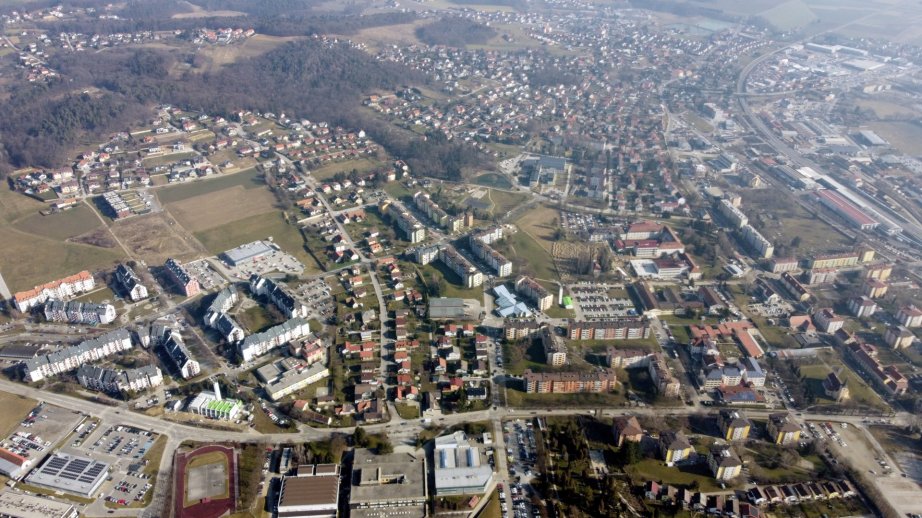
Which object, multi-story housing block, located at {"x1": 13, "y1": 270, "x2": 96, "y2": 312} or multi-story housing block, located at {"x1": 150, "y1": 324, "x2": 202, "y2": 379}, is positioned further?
multi-story housing block, located at {"x1": 13, "y1": 270, "x2": 96, "y2": 312}

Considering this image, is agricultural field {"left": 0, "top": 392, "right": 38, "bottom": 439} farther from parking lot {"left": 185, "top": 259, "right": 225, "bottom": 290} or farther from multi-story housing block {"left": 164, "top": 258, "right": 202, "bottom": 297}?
parking lot {"left": 185, "top": 259, "right": 225, "bottom": 290}

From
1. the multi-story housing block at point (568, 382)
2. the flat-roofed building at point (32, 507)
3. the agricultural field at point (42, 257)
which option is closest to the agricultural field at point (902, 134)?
the multi-story housing block at point (568, 382)

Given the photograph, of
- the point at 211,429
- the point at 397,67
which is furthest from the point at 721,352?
the point at 397,67

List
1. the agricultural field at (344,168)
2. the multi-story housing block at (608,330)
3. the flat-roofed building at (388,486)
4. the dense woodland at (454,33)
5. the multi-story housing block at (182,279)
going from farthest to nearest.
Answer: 1. the dense woodland at (454,33)
2. the agricultural field at (344,168)
3. the multi-story housing block at (182,279)
4. the multi-story housing block at (608,330)
5. the flat-roofed building at (388,486)

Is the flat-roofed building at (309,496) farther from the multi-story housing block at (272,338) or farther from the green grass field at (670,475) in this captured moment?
the green grass field at (670,475)

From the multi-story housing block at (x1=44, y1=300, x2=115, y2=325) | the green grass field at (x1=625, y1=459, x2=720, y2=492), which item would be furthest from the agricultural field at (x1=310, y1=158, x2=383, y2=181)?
the green grass field at (x1=625, y1=459, x2=720, y2=492)

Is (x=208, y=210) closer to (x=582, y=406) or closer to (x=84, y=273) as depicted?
(x=84, y=273)

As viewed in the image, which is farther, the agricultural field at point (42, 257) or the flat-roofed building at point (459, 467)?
the agricultural field at point (42, 257)
